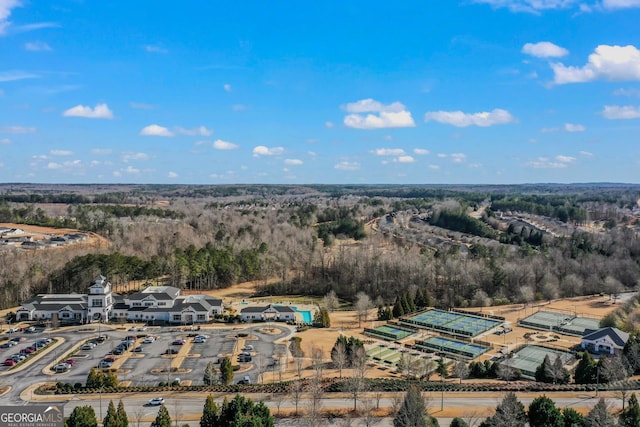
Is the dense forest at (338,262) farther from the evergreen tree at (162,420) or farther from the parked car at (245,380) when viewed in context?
the evergreen tree at (162,420)

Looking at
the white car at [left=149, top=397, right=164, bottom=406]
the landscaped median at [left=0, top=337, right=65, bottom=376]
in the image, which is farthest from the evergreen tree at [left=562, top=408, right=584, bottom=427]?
the landscaped median at [left=0, top=337, right=65, bottom=376]

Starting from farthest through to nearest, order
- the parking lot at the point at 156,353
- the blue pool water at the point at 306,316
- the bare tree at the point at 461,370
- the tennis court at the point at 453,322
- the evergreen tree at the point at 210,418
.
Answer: the blue pool water at the point at 306,316, the tennis court at the point at 453,322, the parking lot at the point at 156,353, the bare tree at the point at 461,370, the evergreen tree at the point at 210,418

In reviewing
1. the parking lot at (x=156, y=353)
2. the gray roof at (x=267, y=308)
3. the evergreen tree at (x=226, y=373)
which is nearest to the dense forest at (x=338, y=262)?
the gray roof at (x=267, y=308)

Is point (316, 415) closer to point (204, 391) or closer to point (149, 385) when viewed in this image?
point (204, 391)

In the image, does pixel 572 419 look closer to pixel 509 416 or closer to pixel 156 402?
pixel 509 416

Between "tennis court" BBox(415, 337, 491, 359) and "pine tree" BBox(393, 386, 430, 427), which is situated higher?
"pine tree" BBox(393, 386, 430, 427)

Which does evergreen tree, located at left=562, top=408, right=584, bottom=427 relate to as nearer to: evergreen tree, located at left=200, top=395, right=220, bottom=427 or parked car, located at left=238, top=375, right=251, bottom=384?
evergreen tree, located at left=200, top=395, right=220, bottom=427
